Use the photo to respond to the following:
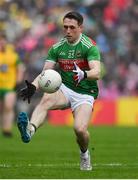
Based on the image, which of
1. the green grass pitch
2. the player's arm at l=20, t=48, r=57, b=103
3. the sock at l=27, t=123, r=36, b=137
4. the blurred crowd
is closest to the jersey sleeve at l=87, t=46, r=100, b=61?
the player's arm at l=20, t=48, r=57, b=103

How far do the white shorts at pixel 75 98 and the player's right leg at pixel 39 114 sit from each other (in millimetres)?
61

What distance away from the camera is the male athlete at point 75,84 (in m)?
11.2

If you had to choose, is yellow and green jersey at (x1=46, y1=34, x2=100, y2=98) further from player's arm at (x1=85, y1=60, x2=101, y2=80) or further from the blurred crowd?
the blurred crowd

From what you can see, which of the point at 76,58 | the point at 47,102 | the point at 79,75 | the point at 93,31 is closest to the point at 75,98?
the point at 47,102

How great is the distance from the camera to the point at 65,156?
14398 mm

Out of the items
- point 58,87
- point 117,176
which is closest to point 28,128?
point 58,87

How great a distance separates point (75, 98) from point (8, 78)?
9424mm

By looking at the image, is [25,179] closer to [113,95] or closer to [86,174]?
[86,174]

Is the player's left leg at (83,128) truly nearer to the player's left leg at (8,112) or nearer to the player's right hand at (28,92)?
the player's right hand at (28,92)

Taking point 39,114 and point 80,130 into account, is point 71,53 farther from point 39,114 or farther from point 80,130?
point 80,130

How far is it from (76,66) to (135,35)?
18.9 m

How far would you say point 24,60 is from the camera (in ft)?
93.6

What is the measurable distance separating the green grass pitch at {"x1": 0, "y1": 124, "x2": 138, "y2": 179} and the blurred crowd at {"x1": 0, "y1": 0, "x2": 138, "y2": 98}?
261 inches

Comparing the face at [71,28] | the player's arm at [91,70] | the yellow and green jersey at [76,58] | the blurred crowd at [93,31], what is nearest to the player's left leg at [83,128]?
the yellow and green jersey at [76,58]
